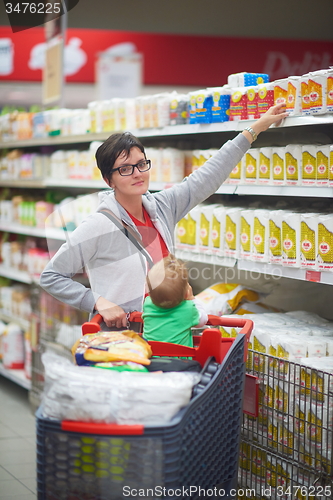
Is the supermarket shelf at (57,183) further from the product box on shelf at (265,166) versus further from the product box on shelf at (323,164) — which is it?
the product box on shelf at (323,164)

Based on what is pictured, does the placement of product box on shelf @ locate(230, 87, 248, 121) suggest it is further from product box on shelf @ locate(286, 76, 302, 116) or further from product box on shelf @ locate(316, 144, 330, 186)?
product box on shelf @ locate(316, 144, 330, 186)

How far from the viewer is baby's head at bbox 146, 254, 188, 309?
6.25 feet

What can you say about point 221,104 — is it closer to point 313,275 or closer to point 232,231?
point 232,231

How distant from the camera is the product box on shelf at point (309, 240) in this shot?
8.39ft

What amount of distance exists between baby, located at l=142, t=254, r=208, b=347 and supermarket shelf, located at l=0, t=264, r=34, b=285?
364 cm

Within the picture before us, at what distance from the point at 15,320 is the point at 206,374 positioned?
4218mm

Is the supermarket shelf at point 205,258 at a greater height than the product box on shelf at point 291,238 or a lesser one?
lesser

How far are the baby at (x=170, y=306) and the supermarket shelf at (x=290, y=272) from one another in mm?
685

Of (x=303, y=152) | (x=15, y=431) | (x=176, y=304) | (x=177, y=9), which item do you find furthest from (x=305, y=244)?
(x=177, y=9)

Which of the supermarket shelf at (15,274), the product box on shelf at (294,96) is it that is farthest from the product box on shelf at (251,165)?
the supermarket shelf at (15,274)

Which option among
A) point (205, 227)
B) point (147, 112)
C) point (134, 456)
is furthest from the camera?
point (147, 112)

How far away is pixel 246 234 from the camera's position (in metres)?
2.96

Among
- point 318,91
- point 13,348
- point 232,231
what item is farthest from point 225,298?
point 13,348

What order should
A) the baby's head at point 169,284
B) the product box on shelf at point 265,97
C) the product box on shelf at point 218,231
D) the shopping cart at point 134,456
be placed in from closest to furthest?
the shopping cart at point 134,456 → the baby's head at point 169,284 → the product box on shelf at point 265,97 → the product box on shelf at point 218,231
